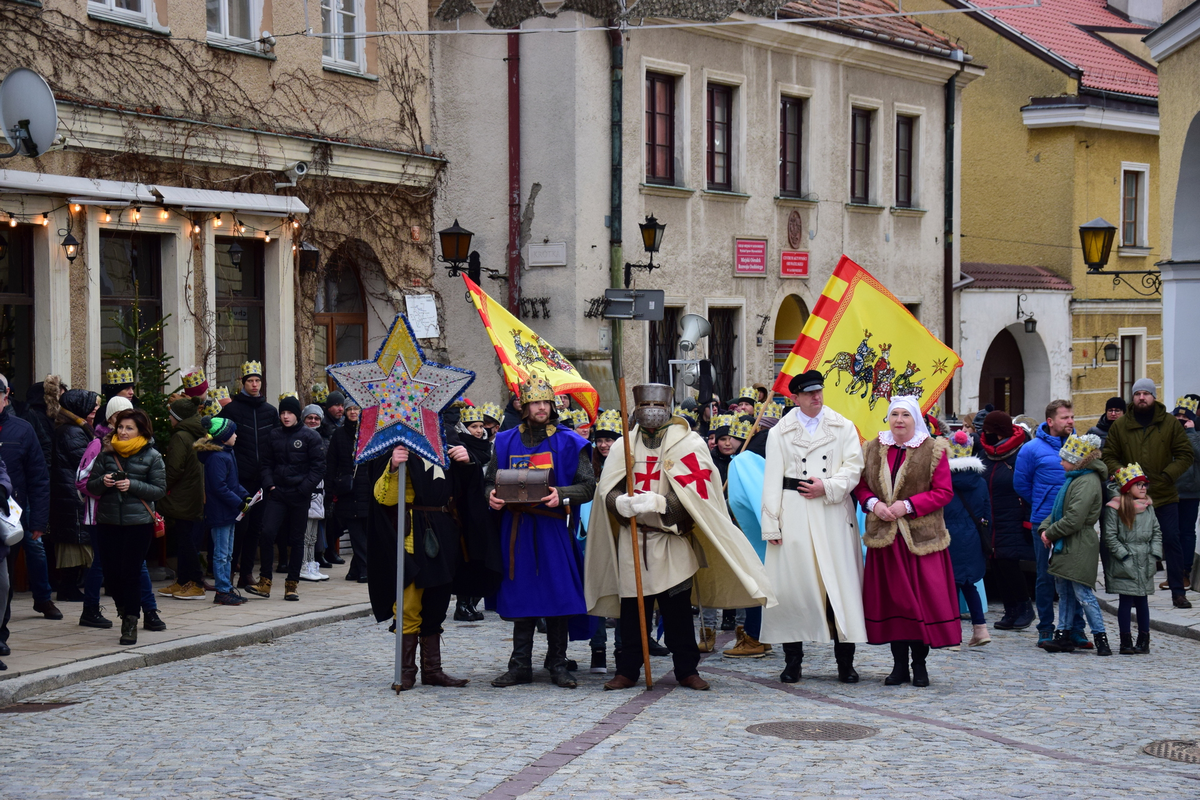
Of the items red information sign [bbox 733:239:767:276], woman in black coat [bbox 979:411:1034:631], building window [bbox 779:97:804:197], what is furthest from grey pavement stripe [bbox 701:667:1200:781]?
building window [bbox 779:97:804:197]

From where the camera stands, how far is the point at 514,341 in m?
10.7

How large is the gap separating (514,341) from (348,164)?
9.01 metres

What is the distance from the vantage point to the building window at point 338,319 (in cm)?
1998

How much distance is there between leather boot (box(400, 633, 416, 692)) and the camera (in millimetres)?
9609

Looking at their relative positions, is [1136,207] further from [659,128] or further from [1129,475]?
[1129,475]

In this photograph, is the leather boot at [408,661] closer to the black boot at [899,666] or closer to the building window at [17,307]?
the black boot at [899,666]

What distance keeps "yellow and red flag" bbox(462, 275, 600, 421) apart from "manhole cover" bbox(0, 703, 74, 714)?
3297 mm

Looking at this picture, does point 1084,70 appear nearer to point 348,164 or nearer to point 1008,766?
point 348,164

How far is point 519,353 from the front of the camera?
34.7 ft

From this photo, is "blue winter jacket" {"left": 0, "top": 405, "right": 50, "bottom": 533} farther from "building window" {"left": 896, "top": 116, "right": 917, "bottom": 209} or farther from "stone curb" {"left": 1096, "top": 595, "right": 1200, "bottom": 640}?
"building window" {"left": 896, "top": 116, "right": 917, "bottom": 209}

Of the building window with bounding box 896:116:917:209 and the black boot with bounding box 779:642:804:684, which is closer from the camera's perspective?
the black boot with bounding box 779:642:804:684

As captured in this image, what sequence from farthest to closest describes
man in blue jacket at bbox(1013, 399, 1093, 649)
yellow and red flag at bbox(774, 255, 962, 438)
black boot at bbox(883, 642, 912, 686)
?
1. man in blue jacket at bbox(1013, 399, 1093, 649)
2. yellow and red flag at bbox(774, 255, 962, 438)
3. black boot at bbox(883, 642, 912, 686)

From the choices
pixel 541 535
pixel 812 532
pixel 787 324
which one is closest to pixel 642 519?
pixel 541 535

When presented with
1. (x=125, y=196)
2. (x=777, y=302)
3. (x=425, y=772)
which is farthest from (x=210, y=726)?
(x=777, y=302)
